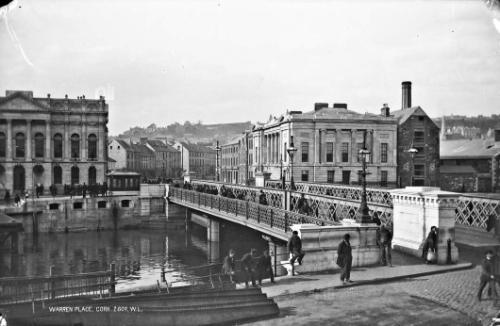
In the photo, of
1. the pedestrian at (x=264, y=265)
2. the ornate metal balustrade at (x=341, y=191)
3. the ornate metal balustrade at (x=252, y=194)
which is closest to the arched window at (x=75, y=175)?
the ornate metal balustrade at (x=252, y=194)

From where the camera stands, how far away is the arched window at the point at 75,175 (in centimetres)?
5572

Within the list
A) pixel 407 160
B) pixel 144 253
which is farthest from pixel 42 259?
pixel 407 160

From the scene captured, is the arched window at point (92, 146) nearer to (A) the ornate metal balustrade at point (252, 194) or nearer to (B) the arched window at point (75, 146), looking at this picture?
(B) the arched window at point (75, 146)

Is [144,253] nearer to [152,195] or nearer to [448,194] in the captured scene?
[152,195]

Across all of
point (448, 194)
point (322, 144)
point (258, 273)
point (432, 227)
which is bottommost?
point (258, 273)

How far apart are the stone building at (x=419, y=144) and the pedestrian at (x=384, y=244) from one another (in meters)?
45.0

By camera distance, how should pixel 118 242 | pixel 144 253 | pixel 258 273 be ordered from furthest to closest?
pixel 118 242
pixel 144 253
pixel 258 273

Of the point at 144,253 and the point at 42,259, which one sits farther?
the point at 144,253

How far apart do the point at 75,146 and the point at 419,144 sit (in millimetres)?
43320

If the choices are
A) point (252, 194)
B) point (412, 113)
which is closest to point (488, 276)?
point (252, 194)

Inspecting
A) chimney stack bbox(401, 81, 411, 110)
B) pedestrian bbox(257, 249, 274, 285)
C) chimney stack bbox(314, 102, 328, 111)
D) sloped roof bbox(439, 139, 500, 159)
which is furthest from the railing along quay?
chimney stack bbox(401, 81, 411, 110)

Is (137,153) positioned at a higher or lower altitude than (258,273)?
higher

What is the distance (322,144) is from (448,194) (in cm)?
4056

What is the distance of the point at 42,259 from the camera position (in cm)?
3425
